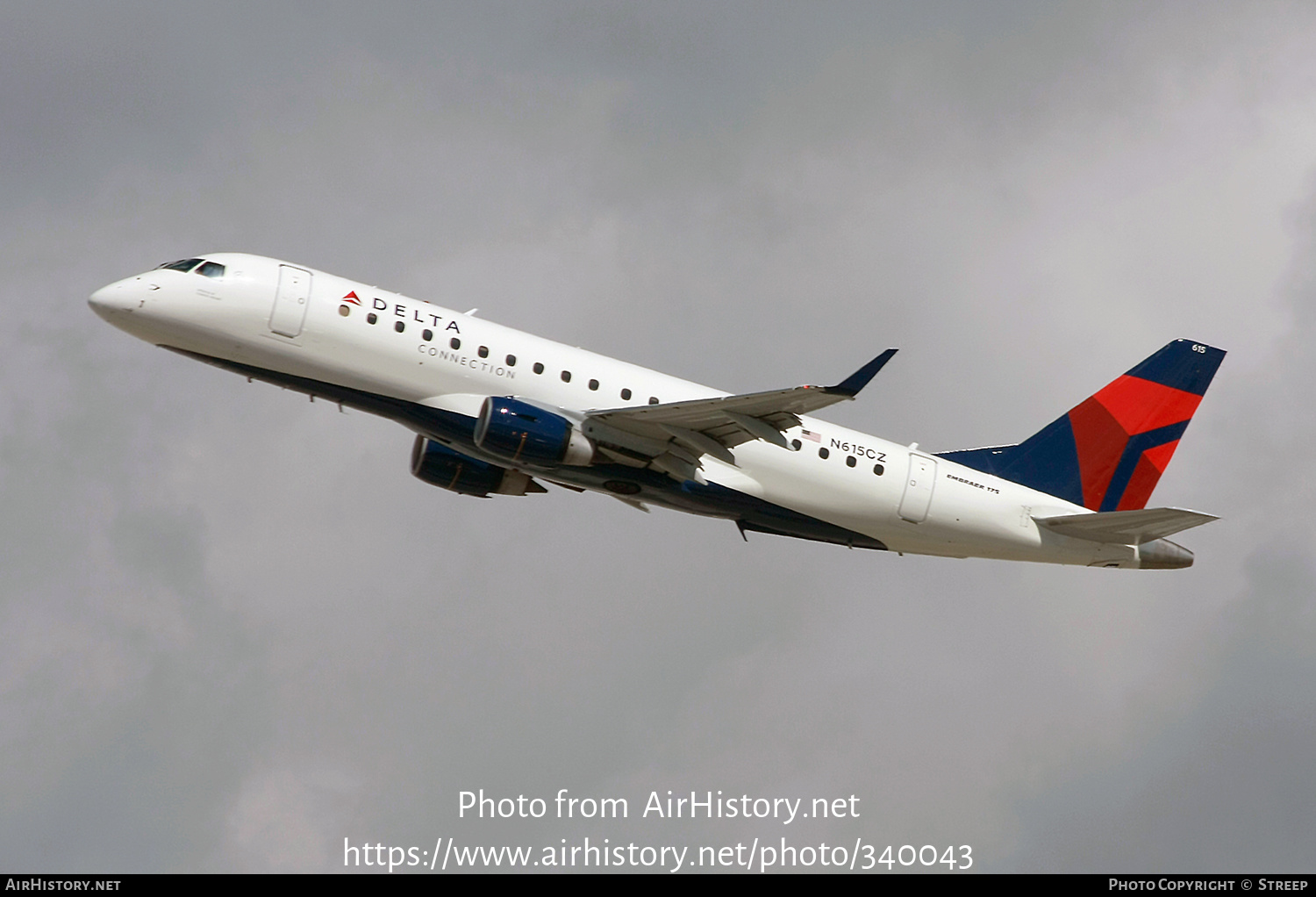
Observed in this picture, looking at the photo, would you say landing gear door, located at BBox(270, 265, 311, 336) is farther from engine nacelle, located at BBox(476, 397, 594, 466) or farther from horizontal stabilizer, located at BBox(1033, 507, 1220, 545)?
horizontal stabilizer, located at BBox(1033, 507, 1220, 545)

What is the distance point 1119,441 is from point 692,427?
1760 cm

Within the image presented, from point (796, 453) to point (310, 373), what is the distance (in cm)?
1445

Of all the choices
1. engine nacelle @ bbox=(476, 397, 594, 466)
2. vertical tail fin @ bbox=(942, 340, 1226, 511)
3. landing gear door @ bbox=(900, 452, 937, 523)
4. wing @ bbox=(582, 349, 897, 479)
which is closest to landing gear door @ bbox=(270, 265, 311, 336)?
engine nacelle @ bbox=(476, 397, 594, 466)

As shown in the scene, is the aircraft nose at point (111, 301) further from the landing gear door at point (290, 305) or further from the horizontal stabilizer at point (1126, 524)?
the horizontal stabilizer at point (1126, 524)

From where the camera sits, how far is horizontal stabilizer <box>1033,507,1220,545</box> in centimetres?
4322

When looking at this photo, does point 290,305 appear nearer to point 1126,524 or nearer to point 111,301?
point 111,301

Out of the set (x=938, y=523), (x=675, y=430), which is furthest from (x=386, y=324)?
(x=938, y=523)

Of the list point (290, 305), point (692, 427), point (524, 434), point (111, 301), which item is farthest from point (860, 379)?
point (111, 301)

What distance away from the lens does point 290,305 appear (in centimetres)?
4056

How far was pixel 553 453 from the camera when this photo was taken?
4038 centimetres

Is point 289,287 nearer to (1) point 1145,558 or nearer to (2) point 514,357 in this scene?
(2) point 514,357

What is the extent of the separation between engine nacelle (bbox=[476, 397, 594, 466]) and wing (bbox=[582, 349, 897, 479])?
35.6 inches

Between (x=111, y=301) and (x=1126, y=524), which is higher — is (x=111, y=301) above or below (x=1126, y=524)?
above

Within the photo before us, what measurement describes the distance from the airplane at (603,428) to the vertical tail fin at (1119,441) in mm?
213
